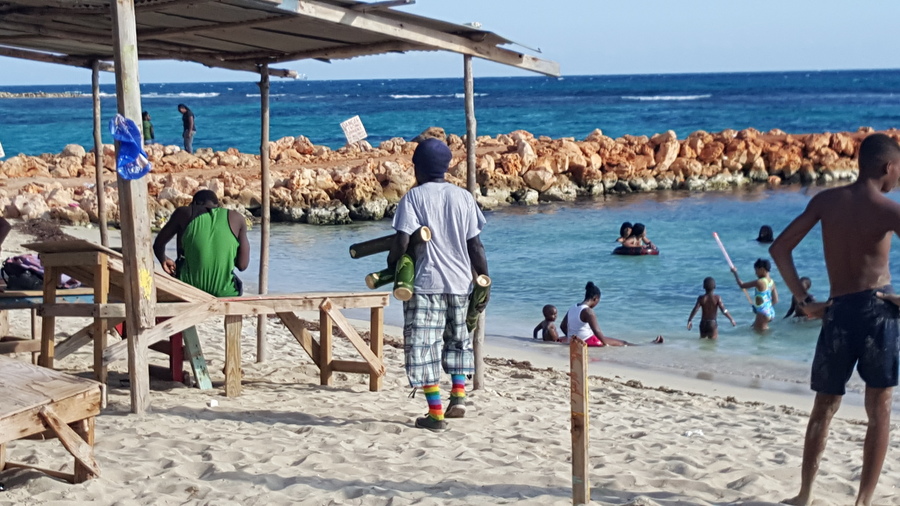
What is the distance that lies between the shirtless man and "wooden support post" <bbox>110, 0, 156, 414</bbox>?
→ 3.38 m

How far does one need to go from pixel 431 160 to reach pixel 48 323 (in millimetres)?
2701

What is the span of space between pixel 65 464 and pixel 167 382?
7.15ft

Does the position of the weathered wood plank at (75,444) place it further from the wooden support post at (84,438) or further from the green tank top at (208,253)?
the green tank top at (208,253)

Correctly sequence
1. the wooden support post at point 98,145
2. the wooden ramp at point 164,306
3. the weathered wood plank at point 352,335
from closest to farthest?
the wooden ramp at point 164,306 < the weathered wood plank at point 352,335 < the wooden support post at point 98,145

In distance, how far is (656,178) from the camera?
28.2 meters

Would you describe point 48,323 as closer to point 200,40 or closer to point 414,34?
point 200,40

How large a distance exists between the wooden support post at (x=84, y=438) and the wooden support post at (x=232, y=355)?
1860 mm

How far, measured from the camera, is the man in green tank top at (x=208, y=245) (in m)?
6.28

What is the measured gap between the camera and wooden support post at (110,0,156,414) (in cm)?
521

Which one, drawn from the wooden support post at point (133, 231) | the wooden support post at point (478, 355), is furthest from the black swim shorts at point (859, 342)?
the wooden support post at point (133, 231)

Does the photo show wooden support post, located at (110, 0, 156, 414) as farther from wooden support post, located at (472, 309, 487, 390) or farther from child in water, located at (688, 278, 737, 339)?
child in water, located at (688, 278, 737, 339)

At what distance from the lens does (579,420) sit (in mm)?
3805

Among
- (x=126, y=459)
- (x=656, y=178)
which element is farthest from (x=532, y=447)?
(x=656, y=178)

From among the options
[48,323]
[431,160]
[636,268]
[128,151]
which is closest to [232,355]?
[48,323]
